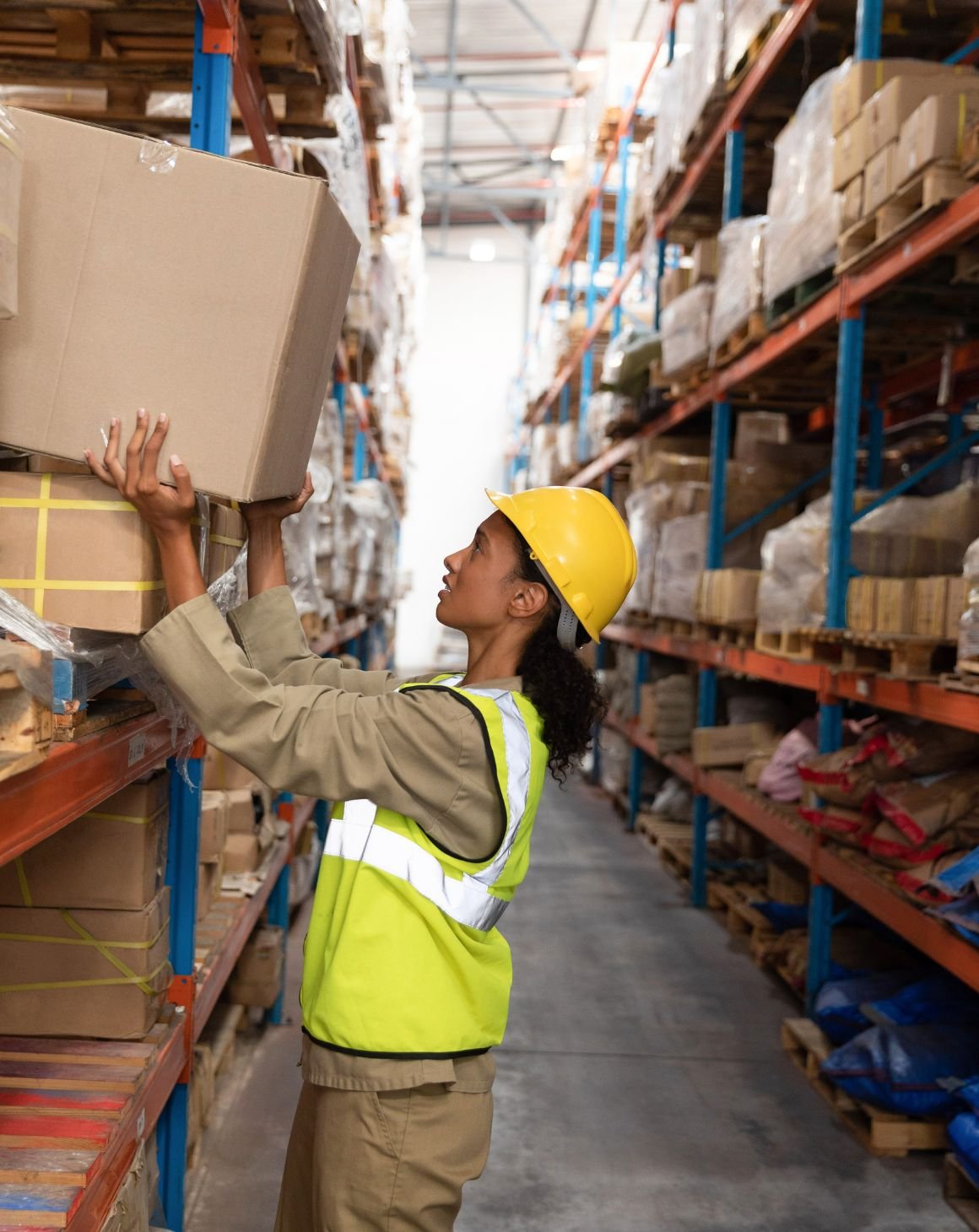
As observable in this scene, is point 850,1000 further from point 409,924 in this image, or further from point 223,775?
point 409,924

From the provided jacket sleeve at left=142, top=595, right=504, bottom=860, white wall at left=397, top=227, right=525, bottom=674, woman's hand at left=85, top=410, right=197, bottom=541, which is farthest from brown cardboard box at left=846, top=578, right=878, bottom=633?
white wall at left=397, top=227, right=525, bottom=674

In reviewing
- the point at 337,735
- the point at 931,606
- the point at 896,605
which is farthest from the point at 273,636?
the point at 896,605

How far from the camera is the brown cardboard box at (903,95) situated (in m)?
4.35

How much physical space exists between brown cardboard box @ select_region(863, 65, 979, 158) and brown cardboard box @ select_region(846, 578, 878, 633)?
1.64m

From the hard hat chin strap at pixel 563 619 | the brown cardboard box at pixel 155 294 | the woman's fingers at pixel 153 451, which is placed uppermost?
the brown cardboard box at pixel 155 294

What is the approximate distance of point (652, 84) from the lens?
1019 centimetres

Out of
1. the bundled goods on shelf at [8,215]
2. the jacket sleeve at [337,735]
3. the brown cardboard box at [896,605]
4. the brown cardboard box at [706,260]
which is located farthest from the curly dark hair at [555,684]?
the brown cardboard box at [706,260]

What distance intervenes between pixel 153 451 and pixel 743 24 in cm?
559

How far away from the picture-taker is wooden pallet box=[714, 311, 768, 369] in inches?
236

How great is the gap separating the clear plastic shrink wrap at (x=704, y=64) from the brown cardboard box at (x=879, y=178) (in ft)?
8.33

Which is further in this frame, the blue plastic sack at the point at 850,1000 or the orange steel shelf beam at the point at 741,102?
the orange steel shelf beam at the point at 741,102

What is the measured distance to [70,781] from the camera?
171cm

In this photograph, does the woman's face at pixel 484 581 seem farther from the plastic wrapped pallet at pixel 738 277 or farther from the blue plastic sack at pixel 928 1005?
the plastic wrapped pallet at pixel 738 277

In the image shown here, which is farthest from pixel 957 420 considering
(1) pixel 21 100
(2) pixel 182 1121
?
(2) pixel 182 1121
